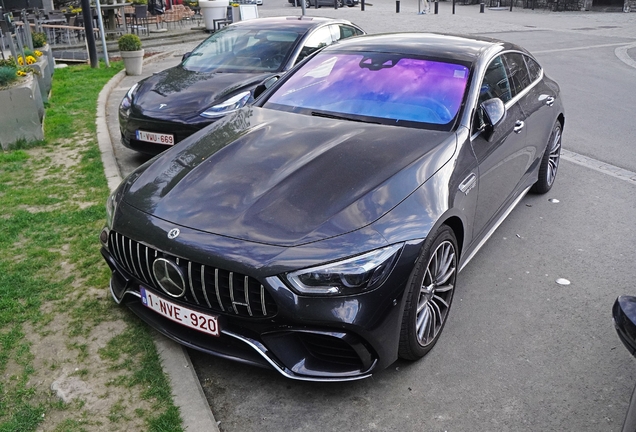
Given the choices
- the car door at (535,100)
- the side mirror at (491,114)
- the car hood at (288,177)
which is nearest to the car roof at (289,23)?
the car door at (535,100)

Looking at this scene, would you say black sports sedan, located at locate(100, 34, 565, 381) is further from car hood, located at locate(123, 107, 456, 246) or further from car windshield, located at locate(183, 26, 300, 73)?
car windshield, located at locate(183, 26, 300, 73)

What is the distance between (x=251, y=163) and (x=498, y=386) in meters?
1.92

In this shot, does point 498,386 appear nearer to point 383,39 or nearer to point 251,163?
point 251,163

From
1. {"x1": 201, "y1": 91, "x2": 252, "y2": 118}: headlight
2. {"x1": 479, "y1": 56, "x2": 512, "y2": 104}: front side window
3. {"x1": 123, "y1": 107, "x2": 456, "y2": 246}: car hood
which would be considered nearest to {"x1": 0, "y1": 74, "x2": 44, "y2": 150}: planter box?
{"x1": 201, "y1": 91, "x2": 252, "y2": 118}: headlight

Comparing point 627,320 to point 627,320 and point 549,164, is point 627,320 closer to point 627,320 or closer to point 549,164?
point 627,320

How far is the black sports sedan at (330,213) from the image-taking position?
2943mm

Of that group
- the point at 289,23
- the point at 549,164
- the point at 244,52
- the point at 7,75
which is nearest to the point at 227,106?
the point at 244,52

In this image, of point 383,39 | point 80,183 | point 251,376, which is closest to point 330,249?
point 251,376

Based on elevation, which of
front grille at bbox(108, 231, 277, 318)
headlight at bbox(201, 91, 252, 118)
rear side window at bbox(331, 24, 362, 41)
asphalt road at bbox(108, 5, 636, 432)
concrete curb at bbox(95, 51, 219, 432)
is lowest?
asphalt road at bbox(108, 5, 636, 432)

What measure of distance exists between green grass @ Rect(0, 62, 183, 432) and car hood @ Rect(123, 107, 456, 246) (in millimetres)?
828

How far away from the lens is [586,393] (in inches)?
128

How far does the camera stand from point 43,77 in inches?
378

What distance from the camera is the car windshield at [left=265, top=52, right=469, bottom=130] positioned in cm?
416

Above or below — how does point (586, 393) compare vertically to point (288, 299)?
below
